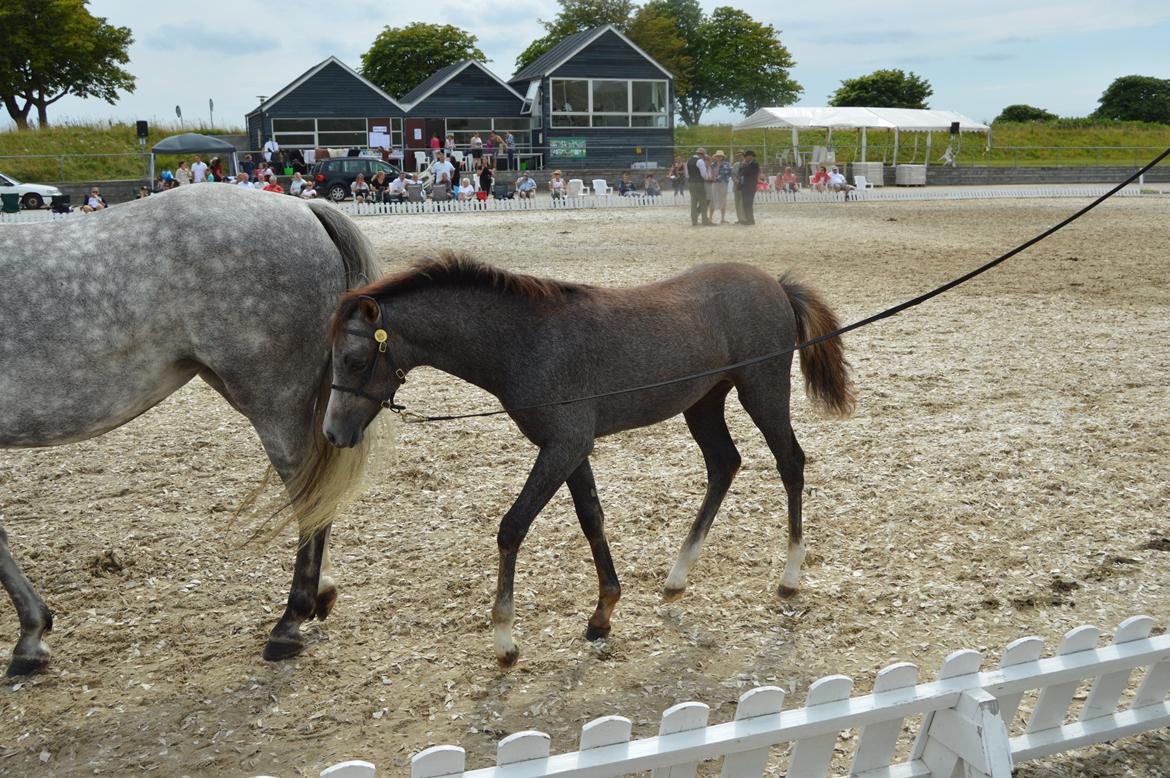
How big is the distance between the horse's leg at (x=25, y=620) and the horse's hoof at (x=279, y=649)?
94 cm

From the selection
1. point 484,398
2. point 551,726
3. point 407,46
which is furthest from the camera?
point 407,46

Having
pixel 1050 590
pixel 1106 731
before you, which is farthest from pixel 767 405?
pixel 1106 731

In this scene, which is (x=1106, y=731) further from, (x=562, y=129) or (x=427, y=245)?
(x=562, y=129)

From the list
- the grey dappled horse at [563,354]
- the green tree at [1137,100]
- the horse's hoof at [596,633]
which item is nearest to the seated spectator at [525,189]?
the grey dappled horse at [563,354]

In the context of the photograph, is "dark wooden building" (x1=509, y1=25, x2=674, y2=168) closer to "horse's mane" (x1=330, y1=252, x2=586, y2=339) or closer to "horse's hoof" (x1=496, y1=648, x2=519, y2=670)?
"horse's mane" (x1=330, y1=252, x2=586, y2=339)

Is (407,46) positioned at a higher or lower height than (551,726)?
higher

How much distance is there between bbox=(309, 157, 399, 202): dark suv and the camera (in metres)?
30.8

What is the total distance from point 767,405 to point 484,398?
161 inches

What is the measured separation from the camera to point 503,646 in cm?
400

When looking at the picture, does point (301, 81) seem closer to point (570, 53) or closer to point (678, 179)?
point (570, 53)

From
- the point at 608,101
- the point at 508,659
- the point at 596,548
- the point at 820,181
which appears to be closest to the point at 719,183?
the point at 820,181

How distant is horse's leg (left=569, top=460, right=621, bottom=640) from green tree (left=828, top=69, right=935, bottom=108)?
73.4 m

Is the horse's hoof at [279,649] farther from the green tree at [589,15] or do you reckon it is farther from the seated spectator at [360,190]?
the green tree at [589,15]

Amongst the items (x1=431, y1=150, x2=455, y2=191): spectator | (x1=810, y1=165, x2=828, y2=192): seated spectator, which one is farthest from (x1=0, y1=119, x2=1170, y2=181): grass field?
(x1=431, y1=150, x2=455, y2=191): spectator
